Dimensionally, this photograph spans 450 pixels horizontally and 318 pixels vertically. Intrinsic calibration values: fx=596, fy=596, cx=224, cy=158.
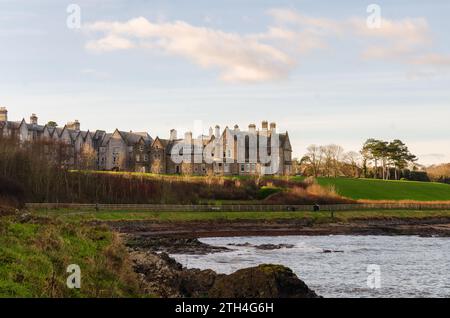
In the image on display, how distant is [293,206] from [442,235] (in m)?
20.8

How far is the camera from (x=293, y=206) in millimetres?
80188

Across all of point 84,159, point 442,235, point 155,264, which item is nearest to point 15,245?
point 155,264

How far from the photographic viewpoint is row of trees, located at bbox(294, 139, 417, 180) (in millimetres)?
160637

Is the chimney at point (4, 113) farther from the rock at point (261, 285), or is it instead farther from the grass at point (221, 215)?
the rock at point (261, 285)

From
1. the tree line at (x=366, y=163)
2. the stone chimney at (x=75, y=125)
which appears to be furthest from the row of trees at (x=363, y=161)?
the stone chimney at (x=75, y=125)

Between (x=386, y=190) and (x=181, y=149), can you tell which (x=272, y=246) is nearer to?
(x=386, y=190)

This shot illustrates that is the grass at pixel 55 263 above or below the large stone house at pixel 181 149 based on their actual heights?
below

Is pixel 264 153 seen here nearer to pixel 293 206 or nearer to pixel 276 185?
pixel 276 185

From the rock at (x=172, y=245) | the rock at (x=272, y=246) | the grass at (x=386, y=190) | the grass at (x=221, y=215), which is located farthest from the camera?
the grass at (x=386, y=190)

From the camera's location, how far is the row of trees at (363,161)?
161 m

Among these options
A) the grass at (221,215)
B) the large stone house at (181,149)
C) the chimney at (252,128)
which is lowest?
the grass at (221,215)

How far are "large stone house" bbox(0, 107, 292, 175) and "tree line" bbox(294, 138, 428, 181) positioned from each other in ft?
104
